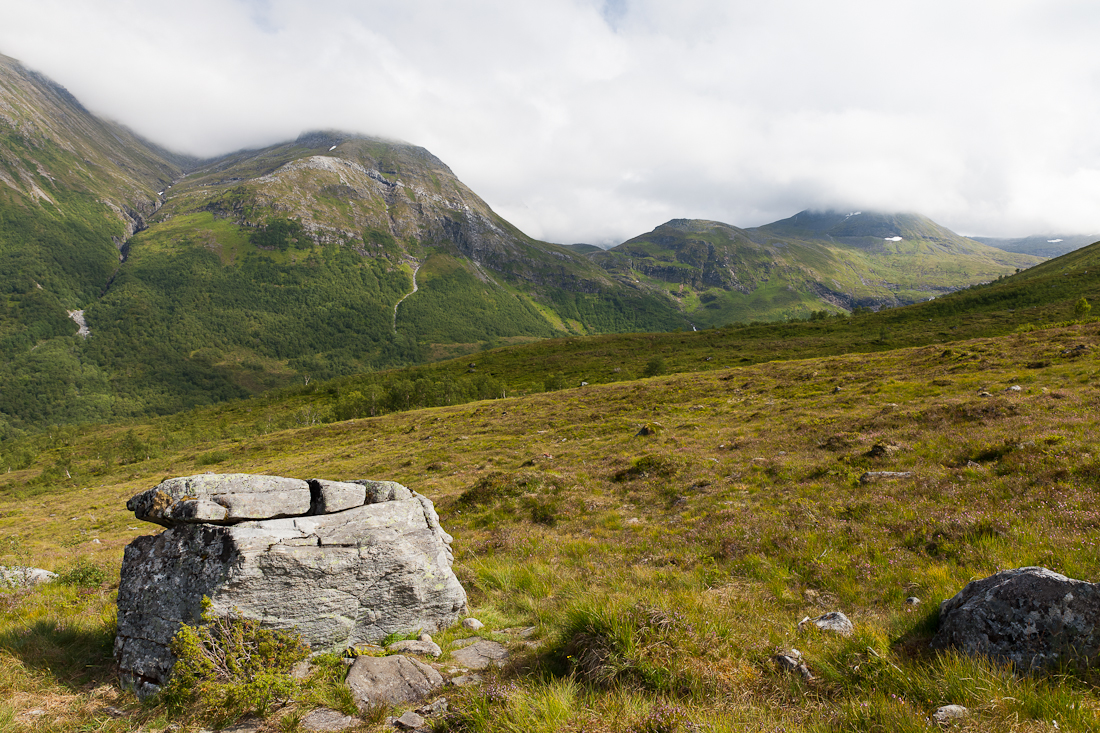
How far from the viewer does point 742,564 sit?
11.3 metres

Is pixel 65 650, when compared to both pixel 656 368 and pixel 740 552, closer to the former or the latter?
pixel 740 552

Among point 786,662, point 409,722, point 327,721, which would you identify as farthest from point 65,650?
point 786,662

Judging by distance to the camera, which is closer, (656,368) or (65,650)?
(65,650)

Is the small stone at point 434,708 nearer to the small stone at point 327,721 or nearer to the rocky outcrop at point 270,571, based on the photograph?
the small stone at point 327,721

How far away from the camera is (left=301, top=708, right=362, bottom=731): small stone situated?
21.3 ft

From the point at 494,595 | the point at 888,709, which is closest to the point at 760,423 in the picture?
the point at 494,595

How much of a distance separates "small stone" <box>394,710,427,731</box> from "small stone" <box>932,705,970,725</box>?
6378 mm

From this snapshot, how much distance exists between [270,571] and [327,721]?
3.14 m

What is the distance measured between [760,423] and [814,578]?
1969 centimetres

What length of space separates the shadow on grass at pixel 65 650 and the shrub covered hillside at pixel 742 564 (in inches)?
1.8

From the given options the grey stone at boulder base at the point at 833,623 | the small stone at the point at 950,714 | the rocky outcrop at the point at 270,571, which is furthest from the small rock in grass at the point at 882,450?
the rocky outcrop at the point at 270,571

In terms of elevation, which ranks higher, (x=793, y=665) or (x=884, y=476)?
(x=793, y=665)

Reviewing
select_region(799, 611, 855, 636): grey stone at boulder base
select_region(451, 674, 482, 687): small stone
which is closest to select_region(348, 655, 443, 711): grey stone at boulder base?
select_region(451, 674, 482, 687): small stone

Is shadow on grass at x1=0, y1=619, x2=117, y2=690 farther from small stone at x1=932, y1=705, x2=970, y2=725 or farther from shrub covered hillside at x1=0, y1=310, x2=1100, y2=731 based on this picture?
small stone at x1=932, y1=705, x2=970, y2=725
